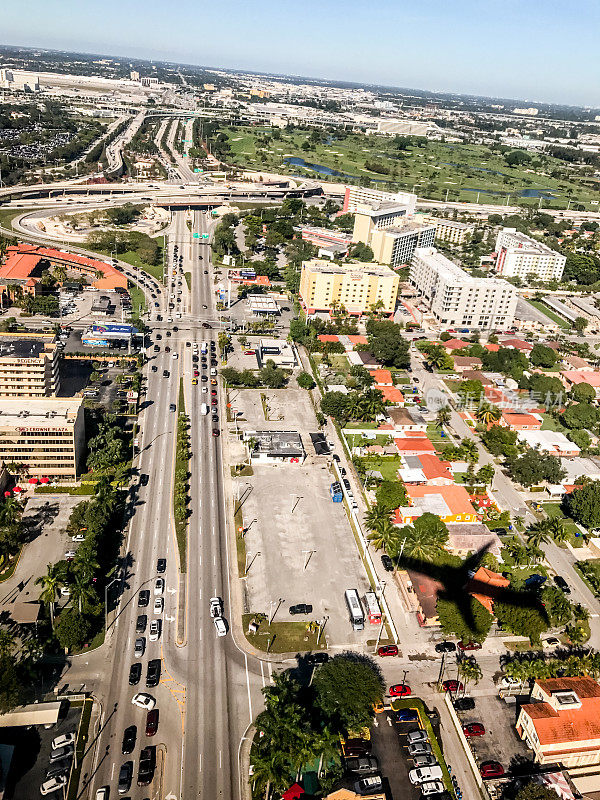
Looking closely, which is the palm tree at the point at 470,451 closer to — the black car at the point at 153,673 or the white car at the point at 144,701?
the black car at the point at 153,673

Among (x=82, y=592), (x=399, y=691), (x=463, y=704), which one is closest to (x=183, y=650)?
(x=82, y=592)

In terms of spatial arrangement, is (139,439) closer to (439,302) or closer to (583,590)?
(583,590)

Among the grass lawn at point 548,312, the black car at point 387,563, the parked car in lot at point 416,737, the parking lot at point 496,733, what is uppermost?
the grass lawn at point 548,312

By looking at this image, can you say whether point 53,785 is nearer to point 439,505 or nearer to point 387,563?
point 387,563

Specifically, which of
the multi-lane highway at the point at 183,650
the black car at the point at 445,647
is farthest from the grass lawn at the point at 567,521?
the multi-lane highway at the point at 183,650

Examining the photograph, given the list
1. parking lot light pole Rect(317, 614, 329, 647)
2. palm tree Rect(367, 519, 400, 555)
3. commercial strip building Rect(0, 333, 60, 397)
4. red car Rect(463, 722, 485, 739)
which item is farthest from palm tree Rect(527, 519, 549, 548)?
commercial strip building Rect(0, 333, 60, 397)

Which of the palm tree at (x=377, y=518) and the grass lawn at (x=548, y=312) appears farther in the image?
the grass lawn at (x=548, y=312)
